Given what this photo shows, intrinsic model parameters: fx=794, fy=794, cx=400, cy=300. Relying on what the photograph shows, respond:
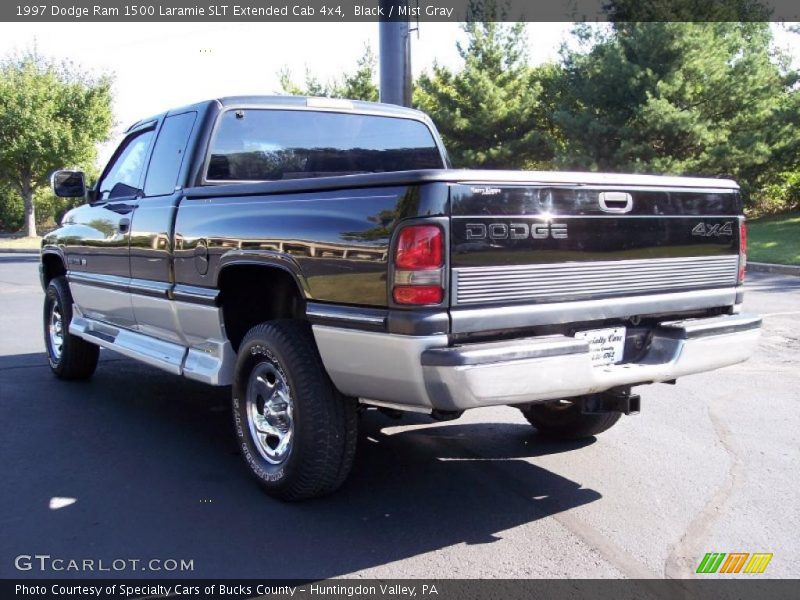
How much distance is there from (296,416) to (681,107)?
80.9 ft

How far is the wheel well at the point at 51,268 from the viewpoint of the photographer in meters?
6.82

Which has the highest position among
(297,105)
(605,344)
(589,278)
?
(297,105)

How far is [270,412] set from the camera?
13.2 ft

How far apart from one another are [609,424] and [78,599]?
318 cm

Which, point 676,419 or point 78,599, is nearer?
point 78,599

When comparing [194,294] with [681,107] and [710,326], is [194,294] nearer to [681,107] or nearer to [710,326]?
[710,326]

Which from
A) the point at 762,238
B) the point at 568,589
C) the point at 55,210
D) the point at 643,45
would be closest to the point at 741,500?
the point at 568,589

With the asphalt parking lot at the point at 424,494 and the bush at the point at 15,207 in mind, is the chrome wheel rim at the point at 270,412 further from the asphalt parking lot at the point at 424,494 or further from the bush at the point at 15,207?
the bush at the point at 15,207

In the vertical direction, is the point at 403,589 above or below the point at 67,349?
below

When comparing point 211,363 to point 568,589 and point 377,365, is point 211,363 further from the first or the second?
point 568,589

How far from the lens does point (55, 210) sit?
40344mm

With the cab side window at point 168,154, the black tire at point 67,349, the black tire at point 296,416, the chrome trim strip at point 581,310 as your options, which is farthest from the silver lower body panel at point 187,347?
the chrome trim strip at point 581,310

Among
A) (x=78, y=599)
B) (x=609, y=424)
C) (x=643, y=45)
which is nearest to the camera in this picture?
(x=78, y=599)

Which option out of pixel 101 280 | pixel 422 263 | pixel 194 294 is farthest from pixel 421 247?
pixel 101 280
